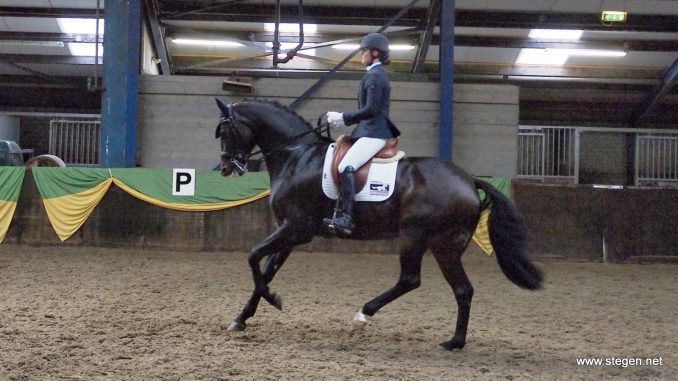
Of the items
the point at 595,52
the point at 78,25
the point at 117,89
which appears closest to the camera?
the point at 117,89

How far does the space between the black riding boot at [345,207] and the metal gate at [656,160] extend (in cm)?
1107

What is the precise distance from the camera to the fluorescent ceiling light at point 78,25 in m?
14.7

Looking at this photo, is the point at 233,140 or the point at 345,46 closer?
the point at 233,140

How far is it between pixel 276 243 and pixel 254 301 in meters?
0.58

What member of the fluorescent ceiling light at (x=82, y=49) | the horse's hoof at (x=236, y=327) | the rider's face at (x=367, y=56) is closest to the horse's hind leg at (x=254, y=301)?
the horse's hoof at (x=236, y=327)

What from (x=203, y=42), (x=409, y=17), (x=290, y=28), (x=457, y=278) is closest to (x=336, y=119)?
(x=457, y=278)

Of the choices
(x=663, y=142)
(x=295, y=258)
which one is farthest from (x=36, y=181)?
(x=663, y=142)

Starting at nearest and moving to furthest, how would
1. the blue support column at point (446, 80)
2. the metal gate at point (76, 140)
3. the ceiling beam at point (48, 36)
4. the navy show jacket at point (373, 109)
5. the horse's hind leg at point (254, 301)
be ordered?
the navy show jacket at point (373, 109)
the horse's hind leg at point (254, 301)
the blue support column at point (446, 80)
the metal gate at point (76, 140)
the ceiling beam at point (48, 36)

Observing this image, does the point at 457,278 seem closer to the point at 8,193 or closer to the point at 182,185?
the point at 182,185

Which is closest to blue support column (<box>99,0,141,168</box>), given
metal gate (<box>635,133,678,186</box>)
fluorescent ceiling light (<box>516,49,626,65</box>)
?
fluorescent ceiling light (<box>516,49,626,65</box>)

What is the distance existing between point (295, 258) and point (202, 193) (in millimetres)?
2224

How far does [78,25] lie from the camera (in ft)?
48.8

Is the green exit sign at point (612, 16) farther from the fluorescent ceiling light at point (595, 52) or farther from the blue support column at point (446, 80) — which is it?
the blue support column at point (446, 80)

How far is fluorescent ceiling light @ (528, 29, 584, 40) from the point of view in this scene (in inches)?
601
